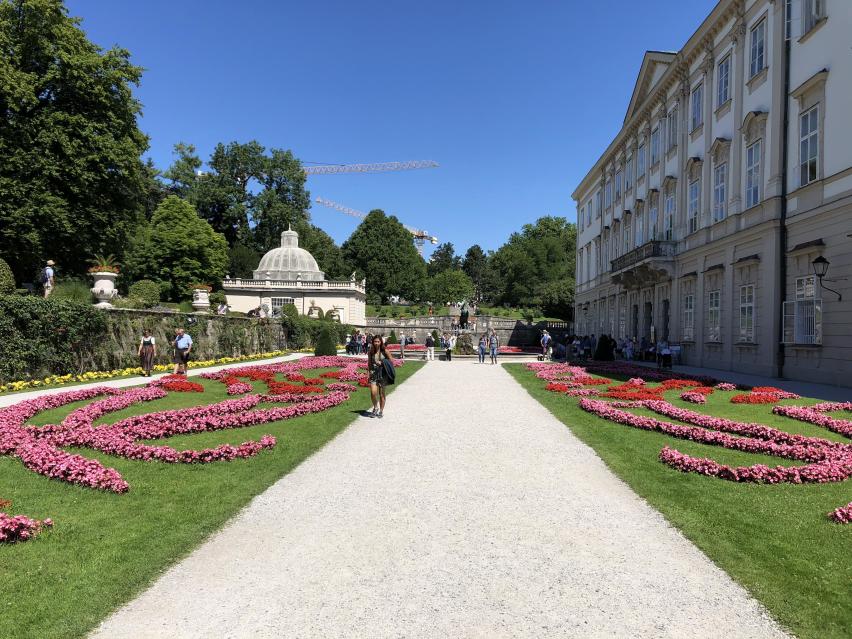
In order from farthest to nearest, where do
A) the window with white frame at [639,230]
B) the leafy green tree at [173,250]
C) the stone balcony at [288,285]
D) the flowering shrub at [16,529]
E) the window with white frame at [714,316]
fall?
the stone balcony at [288,285] < the leafy green tree at [173,250] < the window with white frame at [639,230] < the window with white frame at [714,316] < the flowering shrub at [16,529]

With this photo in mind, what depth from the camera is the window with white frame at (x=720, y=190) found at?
26.0 m

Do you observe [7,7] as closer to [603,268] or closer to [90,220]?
[90,220]

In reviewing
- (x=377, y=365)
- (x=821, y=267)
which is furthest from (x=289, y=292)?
(x=377, y=365)

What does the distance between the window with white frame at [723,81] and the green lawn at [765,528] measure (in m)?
21.8

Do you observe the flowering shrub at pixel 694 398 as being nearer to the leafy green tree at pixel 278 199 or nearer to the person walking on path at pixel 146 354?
the person walking on path at pixel 146 354

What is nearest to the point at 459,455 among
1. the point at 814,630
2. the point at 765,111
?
the point at 814,630

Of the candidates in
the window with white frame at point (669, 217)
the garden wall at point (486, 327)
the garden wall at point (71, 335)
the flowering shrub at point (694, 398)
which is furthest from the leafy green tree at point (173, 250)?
the flowering shrub at point (694, 398)

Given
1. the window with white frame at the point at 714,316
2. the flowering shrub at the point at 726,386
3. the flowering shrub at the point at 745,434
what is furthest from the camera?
the window with white frame at the point at 714,316

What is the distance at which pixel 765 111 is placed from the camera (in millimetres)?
22312

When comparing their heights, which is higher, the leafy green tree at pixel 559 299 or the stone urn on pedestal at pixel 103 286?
the leafy green tree at pixel 559 299

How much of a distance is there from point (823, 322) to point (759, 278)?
417 centimetres

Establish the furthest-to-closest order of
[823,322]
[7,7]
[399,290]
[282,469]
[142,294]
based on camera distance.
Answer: [399,290] → [142,294] → [7,7] → [823,322] → [282,469]

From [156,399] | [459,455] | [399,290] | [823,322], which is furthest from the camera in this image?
[399,290]

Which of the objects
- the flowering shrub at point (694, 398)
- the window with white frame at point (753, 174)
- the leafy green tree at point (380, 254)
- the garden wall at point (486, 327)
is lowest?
Answer: the flowering shrub at point (694, 398)
